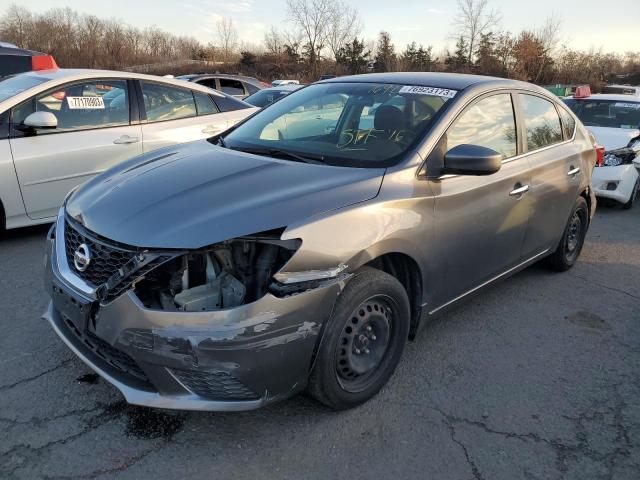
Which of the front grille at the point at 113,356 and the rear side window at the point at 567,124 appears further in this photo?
the rear side window at the point at 567,124

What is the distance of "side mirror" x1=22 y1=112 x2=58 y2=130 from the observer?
15.3 feet

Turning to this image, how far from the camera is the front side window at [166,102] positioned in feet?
18.2

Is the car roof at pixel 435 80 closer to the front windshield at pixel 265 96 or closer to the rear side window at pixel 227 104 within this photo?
the rear side window at pixel 227 104

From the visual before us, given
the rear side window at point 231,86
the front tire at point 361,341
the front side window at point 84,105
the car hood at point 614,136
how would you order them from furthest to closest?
the rear side window at point 231,86 → the car hood at point 614,136 → the front side window at point 84,105 → the front tire at point 361,341

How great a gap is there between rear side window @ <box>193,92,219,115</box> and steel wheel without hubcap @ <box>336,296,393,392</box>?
408 cm

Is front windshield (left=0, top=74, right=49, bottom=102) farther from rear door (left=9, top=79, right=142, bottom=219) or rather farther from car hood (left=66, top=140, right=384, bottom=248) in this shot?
car hood (left=66, top=140, right=384, bottom=248)

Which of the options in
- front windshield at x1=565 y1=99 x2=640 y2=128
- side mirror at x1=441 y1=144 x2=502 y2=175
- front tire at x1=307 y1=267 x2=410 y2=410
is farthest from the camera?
Answer: front windshield at x1=565 y1=99 x2=640 y2=128

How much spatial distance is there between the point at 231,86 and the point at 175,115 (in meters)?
7.84

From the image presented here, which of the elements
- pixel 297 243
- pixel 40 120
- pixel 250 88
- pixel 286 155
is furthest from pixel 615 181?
pixel 250 88

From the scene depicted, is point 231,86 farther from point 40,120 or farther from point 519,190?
point 519,190

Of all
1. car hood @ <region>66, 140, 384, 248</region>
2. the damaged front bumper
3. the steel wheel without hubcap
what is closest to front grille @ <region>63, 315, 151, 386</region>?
the damaged front bumper

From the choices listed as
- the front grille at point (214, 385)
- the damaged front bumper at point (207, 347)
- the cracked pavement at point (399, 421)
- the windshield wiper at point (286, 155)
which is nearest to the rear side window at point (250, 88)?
the cracked pavement at point (399, 421)

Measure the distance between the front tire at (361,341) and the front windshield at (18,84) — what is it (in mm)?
4057

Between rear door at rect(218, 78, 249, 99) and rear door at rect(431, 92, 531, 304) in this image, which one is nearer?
rear door at rect(431, 92, 531, 304)
